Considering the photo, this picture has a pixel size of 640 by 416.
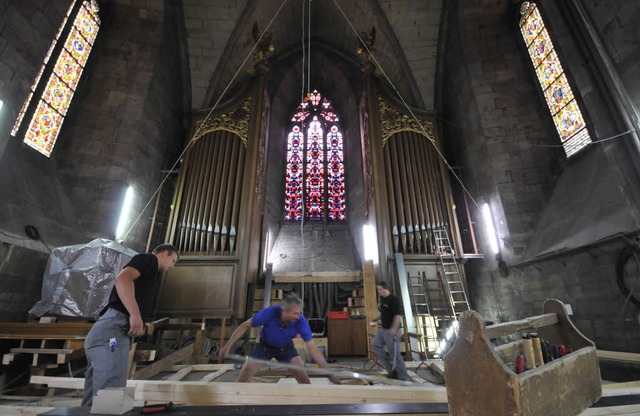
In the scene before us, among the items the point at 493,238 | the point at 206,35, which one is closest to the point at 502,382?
the point at 493,238

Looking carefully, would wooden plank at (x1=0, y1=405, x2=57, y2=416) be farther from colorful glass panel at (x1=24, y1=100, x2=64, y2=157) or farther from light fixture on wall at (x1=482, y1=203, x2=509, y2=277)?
light fixture on wall at (x1=482, y1=203, x2=509, y2=277)

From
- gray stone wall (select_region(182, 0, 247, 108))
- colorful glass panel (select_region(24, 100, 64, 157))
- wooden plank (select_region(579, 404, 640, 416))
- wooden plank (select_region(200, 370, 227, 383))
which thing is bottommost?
wooden plank (select_region(200, 370, 227, 383))

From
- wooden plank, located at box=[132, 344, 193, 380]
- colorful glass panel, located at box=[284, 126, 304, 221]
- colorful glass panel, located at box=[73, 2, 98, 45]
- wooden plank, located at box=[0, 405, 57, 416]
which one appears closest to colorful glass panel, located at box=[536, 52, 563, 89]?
colorful glass panel, located at box=[284, 126, 304, 221]

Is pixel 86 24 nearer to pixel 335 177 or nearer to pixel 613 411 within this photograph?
pixel 335 177

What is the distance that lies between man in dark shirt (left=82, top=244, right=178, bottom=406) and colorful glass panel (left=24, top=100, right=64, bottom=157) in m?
4.07

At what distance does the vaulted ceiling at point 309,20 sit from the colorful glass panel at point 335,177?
2354mm

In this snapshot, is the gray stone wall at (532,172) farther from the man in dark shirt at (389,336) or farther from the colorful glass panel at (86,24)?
the colorful glass panel at (86,24)

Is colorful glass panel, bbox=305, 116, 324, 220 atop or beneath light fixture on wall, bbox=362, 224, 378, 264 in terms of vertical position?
atop

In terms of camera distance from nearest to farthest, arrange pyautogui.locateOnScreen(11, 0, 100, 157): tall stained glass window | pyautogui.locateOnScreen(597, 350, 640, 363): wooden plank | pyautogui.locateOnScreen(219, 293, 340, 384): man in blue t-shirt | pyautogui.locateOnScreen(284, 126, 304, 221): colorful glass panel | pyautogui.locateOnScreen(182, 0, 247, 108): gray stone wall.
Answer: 1. pyautogui.locateOnScreen(219, 293, 340, 384): man in blue t-shirt
2. pyautogui.locateOnScreen(597, 350, 640, 363): wooden plank
3. pyautogui.locateOnScreen(11, 0, 100, 157): tall stained glass window
4. pyautogui.locateOnScreen(182, 0, 247, 108): gray stone wall
5. pyautogui.locateOnScreen(284, 126, 304, 221): colorful glass panel

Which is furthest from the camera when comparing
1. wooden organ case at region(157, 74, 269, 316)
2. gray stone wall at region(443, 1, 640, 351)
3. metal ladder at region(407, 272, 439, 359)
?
wooden organ case at region(157, 74, 269, 316)

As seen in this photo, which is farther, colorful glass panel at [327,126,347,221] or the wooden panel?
colorful glass panel at [327,126,347,221]

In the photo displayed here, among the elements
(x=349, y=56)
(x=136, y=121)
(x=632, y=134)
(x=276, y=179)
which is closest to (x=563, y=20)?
(x=632, y=134)

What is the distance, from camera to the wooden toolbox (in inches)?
37.8

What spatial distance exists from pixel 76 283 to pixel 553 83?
746 centimetres
